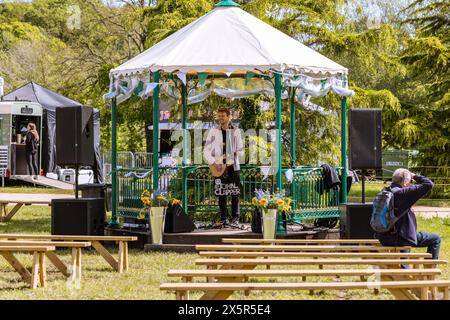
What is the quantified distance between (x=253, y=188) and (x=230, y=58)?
257 cm

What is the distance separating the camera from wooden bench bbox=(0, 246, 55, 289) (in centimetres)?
928

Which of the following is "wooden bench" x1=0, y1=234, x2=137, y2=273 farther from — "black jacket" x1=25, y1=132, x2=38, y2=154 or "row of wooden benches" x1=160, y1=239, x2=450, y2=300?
"black jacket" x1=25, y1=132, x2=38, y2=154

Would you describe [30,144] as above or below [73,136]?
above

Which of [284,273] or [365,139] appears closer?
[284,273]

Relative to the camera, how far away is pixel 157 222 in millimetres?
13297

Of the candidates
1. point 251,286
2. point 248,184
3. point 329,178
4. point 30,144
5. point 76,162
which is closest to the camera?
point 251,286

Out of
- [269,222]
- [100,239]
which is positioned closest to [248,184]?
[269,222]

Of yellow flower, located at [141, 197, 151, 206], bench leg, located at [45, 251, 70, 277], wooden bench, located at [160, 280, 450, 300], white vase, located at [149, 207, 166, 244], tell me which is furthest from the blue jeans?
yellow flower, located at [141, 197, 151, 206]

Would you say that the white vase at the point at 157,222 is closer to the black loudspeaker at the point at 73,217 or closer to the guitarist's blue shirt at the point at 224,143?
the black loudspeaker at the point at 73,217

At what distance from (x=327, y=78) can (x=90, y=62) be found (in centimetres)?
2024

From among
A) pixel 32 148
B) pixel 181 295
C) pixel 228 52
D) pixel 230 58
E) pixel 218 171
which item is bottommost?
pixel 181 295

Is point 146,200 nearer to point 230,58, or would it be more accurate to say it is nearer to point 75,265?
point 230,58
